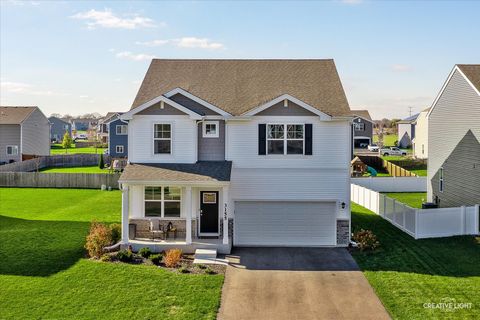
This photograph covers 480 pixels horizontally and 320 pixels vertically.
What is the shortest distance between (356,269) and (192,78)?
12.6 metres

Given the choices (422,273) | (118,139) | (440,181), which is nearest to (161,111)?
(422,273)

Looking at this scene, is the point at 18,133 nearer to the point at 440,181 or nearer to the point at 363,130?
the point at 440,181

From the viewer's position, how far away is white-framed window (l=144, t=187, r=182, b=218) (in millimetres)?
20344

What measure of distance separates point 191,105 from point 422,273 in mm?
11766

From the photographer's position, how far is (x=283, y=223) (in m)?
20.8

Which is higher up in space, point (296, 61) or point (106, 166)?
point (296, 61)

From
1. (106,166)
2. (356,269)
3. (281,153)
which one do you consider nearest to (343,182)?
(281,153)

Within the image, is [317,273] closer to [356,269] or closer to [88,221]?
[356,269]

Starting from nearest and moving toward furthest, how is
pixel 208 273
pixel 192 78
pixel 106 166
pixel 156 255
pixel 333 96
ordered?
pixel 208 273
pixel 156 255
pixel 333 96
pixel 192 78
pixel 106 166

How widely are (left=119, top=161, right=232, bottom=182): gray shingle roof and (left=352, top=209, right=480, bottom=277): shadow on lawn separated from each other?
6589 millimetres

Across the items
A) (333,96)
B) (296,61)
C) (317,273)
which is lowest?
(317,273)

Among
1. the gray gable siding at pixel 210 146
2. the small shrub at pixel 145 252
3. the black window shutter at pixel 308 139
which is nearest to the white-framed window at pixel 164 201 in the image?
the gray gable siding at pixel 210 146

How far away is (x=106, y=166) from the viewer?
177 feet

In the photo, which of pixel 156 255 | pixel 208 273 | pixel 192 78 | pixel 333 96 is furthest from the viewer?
pixel 192 78
